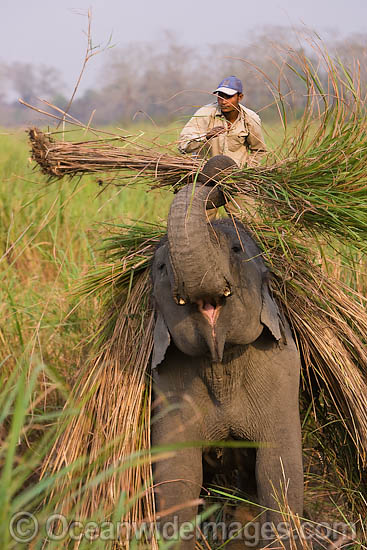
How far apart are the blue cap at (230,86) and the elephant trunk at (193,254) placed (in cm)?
98

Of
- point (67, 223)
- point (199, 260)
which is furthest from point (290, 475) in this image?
point (67, 223)

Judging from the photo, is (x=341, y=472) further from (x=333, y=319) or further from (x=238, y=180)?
(x=238, y=180)

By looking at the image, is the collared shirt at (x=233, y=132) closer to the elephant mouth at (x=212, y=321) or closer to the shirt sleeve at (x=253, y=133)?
the shirt sleeve at (x=253, y=133)

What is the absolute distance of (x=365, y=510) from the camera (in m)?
3.18

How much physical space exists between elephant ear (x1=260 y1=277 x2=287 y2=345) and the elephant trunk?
0.29 m

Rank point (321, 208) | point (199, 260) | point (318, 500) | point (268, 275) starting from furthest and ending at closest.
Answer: point (318, 500) < point (268, 275) < point (321, 208) < point (199, 260)

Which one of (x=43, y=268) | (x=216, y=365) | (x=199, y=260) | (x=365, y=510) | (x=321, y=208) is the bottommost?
(x=365, y=510)

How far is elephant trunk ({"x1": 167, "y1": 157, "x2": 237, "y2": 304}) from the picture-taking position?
226 centimetres

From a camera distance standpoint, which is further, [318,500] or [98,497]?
[318,500]

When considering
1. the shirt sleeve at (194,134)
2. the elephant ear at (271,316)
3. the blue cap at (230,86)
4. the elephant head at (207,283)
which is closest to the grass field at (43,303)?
the shirt sleeve at (194,134)

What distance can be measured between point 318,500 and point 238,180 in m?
1.84

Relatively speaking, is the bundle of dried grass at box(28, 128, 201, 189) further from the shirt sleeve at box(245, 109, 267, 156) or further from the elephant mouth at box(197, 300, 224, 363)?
the shirt sleeve at box(245, 109, 267, 156)

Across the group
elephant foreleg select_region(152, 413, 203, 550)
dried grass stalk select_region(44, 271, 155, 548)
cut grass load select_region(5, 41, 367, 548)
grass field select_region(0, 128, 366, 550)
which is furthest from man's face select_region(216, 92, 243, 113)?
elephant foreleg select_region(152, 413, 203, 550)

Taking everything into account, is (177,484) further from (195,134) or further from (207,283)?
(195,134)
